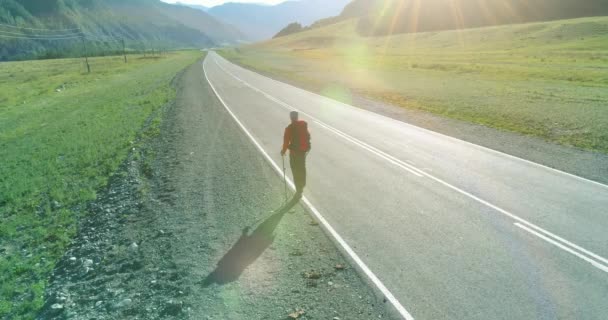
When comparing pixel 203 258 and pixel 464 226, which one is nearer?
pixel 203 258

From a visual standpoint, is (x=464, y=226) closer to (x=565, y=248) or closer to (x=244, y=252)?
(x=565, y=248)

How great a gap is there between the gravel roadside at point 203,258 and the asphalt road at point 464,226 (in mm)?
817

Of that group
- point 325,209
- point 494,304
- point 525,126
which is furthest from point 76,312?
point 525,126

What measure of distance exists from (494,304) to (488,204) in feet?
12.4

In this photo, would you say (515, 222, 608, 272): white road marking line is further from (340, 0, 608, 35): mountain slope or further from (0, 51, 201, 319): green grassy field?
(340, 0, 608, 35): mountain slope

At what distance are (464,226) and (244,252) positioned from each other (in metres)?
4.54

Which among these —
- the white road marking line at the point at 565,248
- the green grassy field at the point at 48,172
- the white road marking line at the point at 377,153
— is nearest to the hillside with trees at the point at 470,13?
the green grassy field at the point at 48,172

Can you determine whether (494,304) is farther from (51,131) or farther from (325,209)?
(51,131)

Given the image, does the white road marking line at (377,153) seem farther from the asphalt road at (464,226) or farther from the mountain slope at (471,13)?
the mountain slope at (471,13)

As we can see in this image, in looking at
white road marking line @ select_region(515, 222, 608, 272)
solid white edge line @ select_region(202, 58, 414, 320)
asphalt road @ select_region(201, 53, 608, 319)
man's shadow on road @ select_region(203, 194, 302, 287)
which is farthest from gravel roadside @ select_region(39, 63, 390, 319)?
white road marking line @ select_region(515, 222, 608, 272)

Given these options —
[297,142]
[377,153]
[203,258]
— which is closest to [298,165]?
Result: [297,142]

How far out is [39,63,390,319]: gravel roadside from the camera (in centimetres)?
582

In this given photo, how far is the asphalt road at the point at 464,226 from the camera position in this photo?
224 inches

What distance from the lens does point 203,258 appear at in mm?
7145
